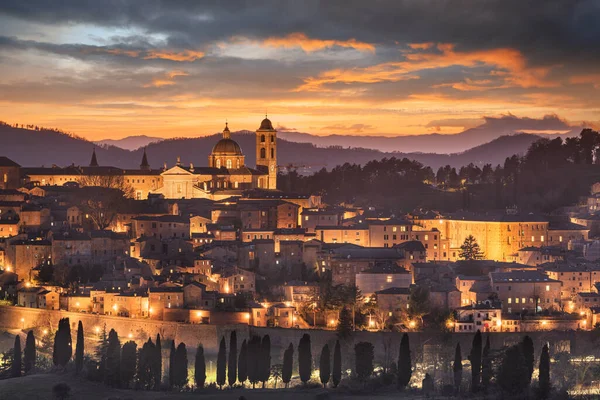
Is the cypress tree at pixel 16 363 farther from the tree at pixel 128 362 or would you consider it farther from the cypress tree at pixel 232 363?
the cypress tree at pixel 232 363

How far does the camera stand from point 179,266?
162ft

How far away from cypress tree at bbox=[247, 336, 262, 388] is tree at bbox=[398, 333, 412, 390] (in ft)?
15.4

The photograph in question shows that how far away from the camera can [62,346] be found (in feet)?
139

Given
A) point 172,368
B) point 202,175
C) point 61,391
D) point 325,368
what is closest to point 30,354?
point 61,391

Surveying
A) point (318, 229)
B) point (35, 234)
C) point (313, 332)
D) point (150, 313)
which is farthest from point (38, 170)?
point (313, 332)

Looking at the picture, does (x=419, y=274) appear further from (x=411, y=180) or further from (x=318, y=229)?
(x=411, y=180)

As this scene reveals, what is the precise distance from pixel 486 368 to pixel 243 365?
8.10 metres

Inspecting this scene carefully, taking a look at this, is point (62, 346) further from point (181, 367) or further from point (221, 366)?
point (221, 366)

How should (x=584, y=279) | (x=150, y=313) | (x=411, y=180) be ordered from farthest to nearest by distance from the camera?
(x=411, y=180)
(x=584, y=279)
(x=150, y=313)

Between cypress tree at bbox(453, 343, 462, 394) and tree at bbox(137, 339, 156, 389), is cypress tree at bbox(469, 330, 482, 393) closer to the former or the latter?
cypress tree at bbox(453, 343, 462, 394)

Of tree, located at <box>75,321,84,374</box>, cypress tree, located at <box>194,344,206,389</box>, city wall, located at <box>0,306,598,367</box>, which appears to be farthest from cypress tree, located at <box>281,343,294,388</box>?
tree, located at <box>75,321,84,374</box>

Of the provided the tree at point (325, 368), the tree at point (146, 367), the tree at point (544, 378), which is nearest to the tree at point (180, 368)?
the tree at point (146, 367)

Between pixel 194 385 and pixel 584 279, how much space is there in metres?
18.1

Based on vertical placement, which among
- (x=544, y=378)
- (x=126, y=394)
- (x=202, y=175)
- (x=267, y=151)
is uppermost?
(x=267, y=151)
